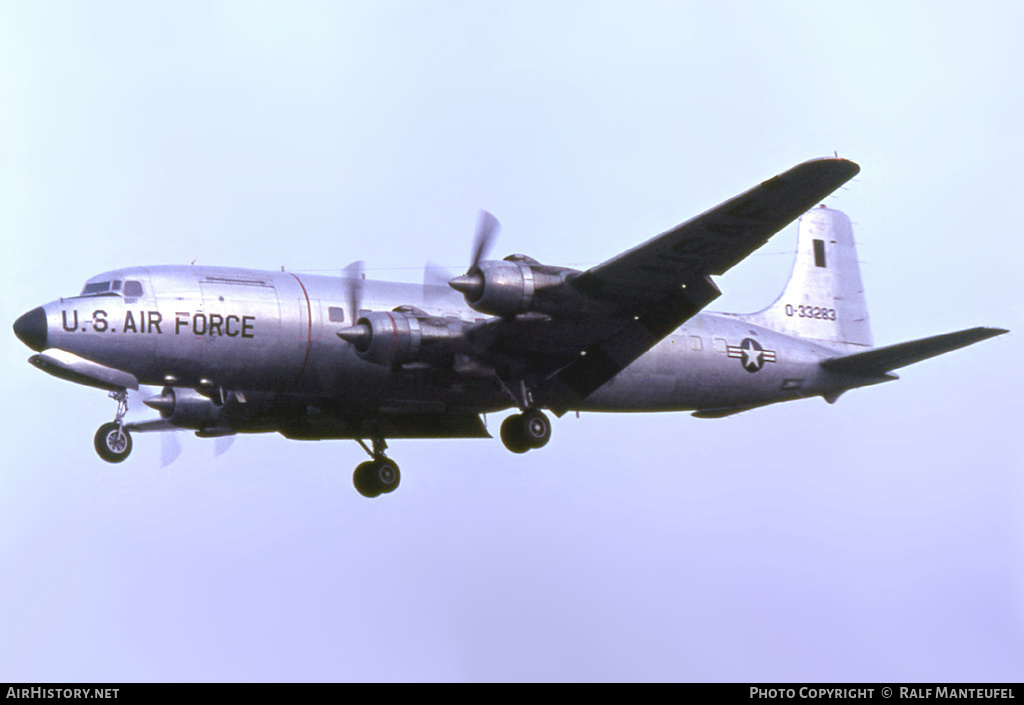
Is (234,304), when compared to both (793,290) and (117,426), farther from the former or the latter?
(793,290)

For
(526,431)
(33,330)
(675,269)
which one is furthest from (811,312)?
(33,330)

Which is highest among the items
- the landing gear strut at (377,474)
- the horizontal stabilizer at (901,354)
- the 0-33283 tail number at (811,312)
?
the 0-33283 tail number at (811,312)

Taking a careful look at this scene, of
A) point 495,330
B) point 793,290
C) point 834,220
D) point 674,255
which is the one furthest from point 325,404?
point 834,220

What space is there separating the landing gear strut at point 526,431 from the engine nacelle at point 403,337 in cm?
184

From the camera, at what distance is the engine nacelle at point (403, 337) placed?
78.6ft

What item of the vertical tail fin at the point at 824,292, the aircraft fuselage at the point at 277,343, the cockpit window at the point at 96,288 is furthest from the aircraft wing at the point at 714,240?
the cockpit window at the point at 96,288

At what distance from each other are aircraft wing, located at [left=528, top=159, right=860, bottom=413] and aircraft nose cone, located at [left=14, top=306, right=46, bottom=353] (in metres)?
9.25

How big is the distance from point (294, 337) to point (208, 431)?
5092 mm

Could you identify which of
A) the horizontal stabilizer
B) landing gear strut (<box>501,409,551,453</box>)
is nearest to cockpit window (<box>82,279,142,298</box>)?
landing gear strut (<box>501,409,551,453</box>)

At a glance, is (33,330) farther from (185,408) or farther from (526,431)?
(526,431)

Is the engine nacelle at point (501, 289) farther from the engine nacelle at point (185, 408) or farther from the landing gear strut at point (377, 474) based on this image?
the engine nacelle at point (185, 408)

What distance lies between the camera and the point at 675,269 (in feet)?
81.7

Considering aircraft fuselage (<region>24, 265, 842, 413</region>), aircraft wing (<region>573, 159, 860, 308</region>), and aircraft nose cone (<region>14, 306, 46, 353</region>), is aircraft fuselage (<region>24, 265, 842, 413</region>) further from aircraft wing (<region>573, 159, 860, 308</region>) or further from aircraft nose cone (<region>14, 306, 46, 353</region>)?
aircraft wing (<region>573, 159, 860, 308</region>)
